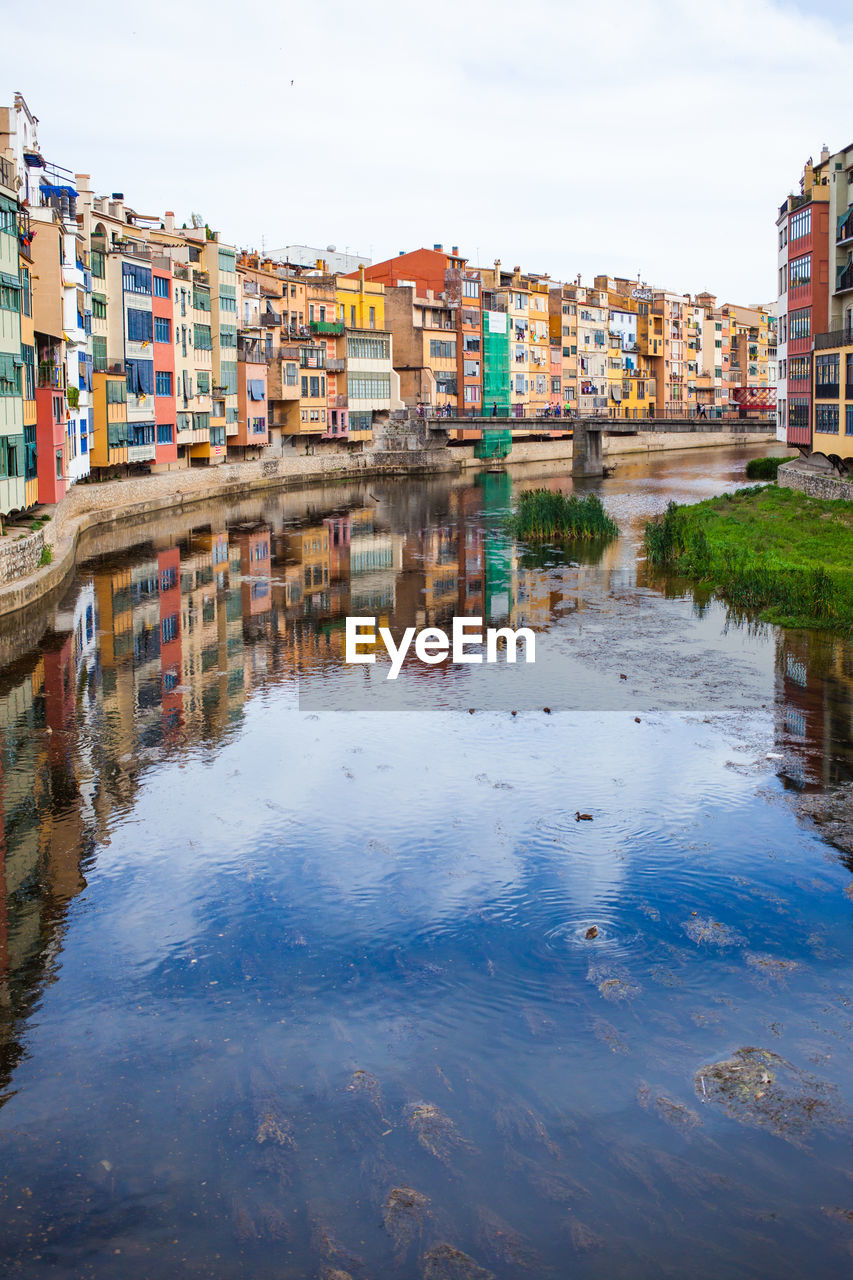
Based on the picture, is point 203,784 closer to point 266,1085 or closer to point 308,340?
A: point 266,1085

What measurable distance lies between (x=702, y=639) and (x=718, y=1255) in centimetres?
A: 2104

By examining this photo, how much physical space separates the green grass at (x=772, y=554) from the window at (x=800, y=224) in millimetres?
12268

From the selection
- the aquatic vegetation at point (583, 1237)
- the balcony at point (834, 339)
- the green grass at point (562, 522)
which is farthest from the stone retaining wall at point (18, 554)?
the balcony at point (834, 339)

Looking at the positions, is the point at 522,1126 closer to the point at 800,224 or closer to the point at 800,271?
the point at 800,224

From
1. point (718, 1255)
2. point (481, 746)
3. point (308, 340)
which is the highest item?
point (308, 340)

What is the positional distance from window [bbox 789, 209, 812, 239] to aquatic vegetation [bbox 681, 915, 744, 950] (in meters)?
47.7

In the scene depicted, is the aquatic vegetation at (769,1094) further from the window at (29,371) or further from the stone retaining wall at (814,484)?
the stone retaining wall at (814,484)

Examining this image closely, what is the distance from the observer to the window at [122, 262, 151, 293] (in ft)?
191

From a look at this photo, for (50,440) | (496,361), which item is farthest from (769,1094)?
(496,361)

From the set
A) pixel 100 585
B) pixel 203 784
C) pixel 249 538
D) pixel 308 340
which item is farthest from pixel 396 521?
pixel 203 784

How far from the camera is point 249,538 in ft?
169

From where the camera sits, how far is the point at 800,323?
58.8m

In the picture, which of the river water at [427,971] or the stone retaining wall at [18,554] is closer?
the river water at [427,971]

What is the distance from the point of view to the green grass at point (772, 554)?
3125 cm
